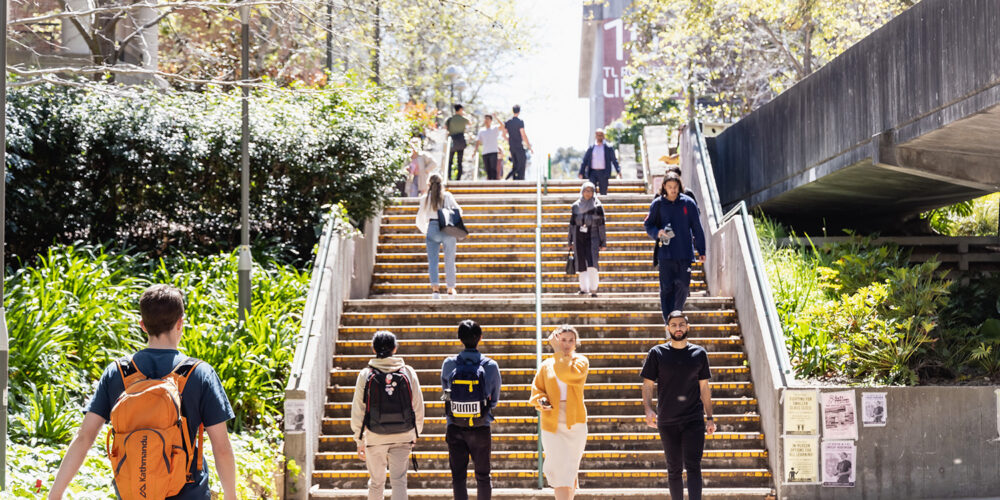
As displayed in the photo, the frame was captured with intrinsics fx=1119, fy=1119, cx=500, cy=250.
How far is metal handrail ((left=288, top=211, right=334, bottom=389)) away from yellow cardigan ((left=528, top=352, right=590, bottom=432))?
10.3 feet

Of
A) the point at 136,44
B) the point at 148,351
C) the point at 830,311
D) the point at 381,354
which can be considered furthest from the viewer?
the point at 136,44

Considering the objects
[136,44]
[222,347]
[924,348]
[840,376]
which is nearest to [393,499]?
[222,347]

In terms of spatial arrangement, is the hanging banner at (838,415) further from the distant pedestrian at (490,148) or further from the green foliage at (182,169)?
the distant pedestrian at (490,148)

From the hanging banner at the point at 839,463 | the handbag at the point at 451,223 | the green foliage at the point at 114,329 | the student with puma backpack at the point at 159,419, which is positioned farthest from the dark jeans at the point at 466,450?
the handbag at the point at 451,223

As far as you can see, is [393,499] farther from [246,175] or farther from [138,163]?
[138,163]

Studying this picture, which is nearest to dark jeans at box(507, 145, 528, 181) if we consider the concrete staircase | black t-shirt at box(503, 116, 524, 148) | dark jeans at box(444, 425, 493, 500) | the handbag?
black t-shirt at box(503, 116, 524, 148)

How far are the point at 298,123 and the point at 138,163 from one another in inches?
85.4

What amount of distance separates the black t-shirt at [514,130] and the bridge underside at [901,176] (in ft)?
16.5

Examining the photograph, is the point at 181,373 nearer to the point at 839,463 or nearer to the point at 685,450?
the point at 685,450

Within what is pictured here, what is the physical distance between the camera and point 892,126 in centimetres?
1221

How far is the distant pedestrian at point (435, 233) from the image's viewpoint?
1384 cm

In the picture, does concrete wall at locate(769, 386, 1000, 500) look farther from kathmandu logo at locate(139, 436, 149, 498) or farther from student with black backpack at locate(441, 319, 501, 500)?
kathmandu logo at locate(139, 436, 149, 498)

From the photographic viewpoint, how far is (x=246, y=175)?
12.6m

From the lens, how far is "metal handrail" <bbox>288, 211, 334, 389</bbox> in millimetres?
10445
